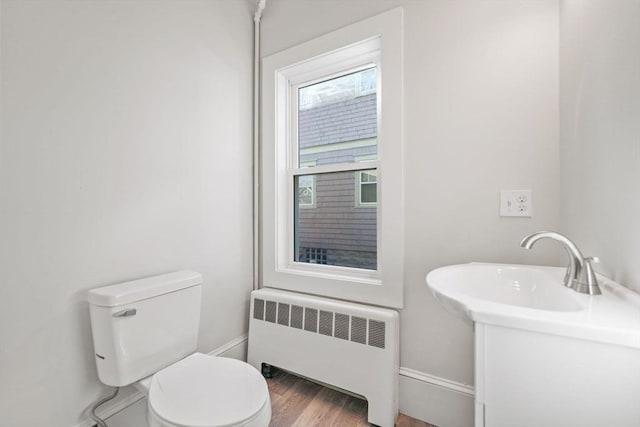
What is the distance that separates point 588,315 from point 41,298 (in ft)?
5.43

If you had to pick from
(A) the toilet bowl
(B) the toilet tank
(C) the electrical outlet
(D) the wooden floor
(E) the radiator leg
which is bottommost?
(D) the wooden floor

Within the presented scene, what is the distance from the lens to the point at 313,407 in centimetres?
146

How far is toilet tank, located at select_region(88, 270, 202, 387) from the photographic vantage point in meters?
1.03

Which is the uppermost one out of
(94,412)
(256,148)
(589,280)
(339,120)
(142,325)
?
(339,120)

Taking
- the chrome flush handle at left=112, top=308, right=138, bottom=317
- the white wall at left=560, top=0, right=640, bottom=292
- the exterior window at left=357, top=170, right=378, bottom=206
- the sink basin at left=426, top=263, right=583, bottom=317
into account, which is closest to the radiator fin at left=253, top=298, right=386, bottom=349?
the sink basin at left=426, top=263, right=583, bottom=317

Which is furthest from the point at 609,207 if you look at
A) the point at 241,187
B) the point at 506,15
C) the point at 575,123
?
the point at 241,187

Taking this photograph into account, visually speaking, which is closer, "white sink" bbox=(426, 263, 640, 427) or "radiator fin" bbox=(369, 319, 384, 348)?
"white sink" bbox=(426, 263, 640, 427)

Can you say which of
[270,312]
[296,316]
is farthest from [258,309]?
[296,316]

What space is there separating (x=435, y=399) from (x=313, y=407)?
624 millimetres

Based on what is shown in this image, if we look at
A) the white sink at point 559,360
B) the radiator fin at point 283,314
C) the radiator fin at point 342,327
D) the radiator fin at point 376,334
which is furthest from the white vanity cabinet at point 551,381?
the radiator fin at point 283,314

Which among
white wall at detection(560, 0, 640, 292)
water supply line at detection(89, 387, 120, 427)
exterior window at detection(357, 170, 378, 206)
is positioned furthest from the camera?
exterior window at detection(357, 170, 378, 206)

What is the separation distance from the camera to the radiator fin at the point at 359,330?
1.38m

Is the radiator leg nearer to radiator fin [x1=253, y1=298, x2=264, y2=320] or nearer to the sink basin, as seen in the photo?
radiator fin [x1=253, y1=298, x2=264, y2=320]

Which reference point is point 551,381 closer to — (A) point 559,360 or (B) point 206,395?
(A) point 559,360
